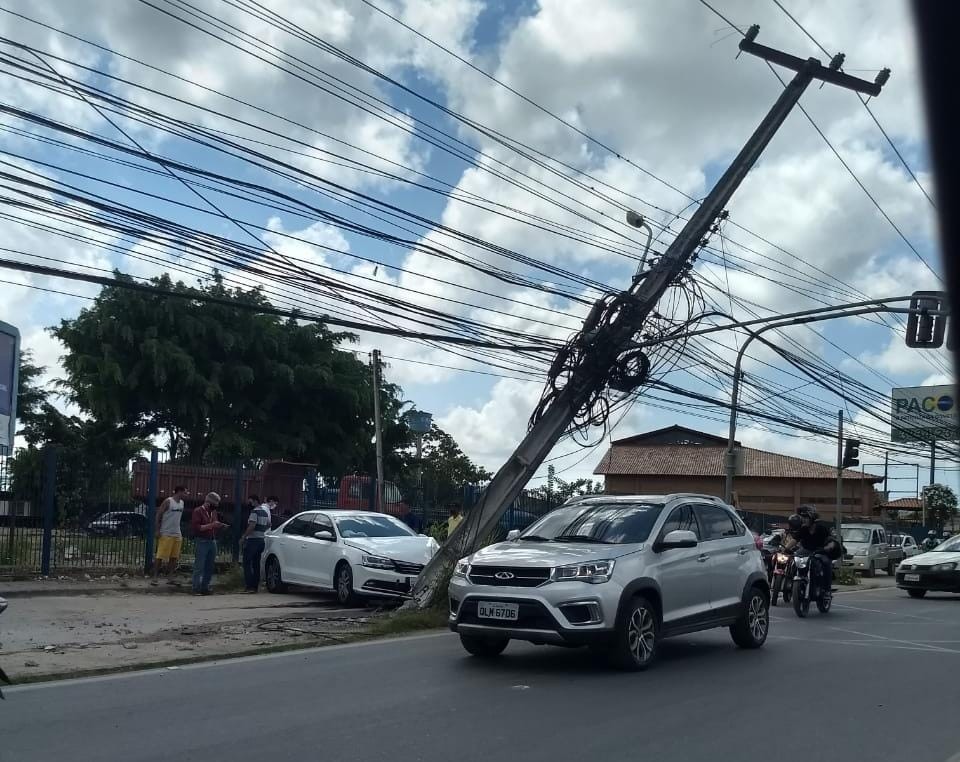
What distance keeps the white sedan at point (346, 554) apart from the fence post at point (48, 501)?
3.51m

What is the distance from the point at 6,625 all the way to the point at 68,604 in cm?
250

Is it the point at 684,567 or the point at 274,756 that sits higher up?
the point at 684,567

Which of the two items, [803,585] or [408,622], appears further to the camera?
[803,585]

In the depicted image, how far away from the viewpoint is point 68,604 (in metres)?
14.7

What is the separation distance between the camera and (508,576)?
9609 millimetres

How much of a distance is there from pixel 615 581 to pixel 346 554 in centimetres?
689

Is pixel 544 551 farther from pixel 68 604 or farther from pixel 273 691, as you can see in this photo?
pixel 68 604

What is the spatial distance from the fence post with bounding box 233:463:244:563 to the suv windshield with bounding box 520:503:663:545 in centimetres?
1065

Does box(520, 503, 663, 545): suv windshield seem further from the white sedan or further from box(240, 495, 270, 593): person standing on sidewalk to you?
box(240, 495, 270, 593): person standing on sidewalk

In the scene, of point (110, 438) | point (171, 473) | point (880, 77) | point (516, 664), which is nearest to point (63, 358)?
point (110, 438)

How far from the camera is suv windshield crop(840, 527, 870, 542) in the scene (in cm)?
3150

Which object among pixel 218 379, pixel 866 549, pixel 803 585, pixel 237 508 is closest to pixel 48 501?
pixel 237 508

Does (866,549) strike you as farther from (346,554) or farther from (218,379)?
(218,379)

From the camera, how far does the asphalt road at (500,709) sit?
6656 millimetres
